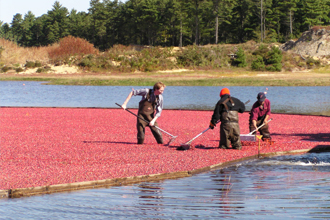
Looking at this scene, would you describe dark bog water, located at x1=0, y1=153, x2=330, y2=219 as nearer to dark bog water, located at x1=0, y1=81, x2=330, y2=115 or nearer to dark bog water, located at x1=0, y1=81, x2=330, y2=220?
dark bog water, located at x1=0, y1=81, x2=330, y2=220

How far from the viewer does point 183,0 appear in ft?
321

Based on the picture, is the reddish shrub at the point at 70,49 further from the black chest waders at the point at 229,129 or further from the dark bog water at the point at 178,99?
the black chest waders at the point at 229,129

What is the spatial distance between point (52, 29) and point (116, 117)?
105 meters

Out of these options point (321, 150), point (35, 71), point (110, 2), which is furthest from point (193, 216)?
point (110, 2)

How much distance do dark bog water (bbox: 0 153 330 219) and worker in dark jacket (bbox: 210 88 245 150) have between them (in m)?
2.42

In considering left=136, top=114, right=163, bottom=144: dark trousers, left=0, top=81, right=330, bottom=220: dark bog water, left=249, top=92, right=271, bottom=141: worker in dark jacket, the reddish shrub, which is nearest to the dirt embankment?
the reddish shrub

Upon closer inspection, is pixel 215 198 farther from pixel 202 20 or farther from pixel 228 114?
pixel 202 20

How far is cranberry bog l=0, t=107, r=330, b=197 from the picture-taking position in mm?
9062

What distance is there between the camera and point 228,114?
1198cm

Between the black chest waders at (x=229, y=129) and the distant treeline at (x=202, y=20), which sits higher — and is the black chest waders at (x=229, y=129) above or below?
below

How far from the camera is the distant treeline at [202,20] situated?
9281cm

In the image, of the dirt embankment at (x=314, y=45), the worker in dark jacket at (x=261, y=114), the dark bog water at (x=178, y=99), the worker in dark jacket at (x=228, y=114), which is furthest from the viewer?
the dirt embankment at (x=314, y=45)

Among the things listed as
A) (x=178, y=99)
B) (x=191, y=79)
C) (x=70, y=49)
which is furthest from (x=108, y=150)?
(x=70, y=49)

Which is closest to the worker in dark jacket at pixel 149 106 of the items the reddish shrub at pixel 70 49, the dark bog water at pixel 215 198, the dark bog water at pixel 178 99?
the dark bog water at pixel 215 198
